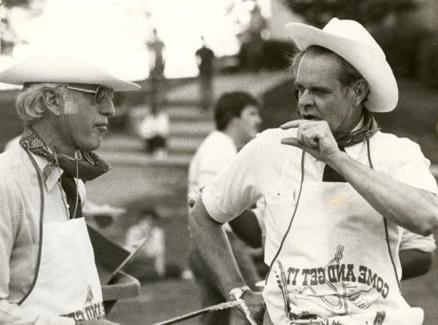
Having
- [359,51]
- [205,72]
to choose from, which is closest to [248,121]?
[205,72]

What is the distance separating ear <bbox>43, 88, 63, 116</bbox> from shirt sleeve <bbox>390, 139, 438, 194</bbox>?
1.09 m

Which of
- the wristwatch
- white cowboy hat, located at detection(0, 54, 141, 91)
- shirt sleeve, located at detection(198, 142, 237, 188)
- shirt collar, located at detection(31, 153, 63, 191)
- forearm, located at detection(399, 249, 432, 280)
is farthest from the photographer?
shirt sleeve, located at detection(198, 142, 237, 188)

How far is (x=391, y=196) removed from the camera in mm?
3174

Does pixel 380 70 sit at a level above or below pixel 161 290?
above

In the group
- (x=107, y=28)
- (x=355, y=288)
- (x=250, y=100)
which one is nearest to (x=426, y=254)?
(x=355, y=288)

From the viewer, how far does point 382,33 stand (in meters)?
11.4

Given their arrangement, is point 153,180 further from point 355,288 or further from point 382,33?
point 355,288

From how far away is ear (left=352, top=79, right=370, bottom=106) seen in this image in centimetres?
357

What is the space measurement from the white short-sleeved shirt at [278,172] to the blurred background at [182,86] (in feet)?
14.9

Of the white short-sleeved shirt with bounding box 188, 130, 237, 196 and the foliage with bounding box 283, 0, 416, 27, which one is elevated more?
the foliage with bounding box 283, 0, 416, 27

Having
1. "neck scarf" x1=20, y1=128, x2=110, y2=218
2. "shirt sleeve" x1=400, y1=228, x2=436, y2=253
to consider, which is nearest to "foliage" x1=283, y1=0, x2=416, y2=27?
"shirt sleeve" x1=400, y1=228, x2=436, y2=253

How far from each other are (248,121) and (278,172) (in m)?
3.96

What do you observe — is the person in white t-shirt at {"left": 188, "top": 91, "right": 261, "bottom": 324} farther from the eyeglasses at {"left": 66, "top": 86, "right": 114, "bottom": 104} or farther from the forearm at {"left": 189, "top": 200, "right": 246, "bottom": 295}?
the eyeglasses at {"left": 66, "top": 86, "right": 114, "bottom": 104}

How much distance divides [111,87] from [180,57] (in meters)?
5.79
